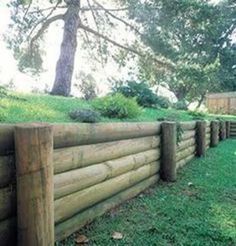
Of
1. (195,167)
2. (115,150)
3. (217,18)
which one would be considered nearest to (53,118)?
(115,150)

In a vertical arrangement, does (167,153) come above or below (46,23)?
below

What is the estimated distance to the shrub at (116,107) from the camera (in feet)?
19.4

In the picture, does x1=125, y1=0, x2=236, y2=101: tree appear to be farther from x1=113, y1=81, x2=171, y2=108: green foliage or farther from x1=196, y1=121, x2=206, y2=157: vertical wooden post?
x1=196, y1=121, x2=206, y2=157: vertical wooden post

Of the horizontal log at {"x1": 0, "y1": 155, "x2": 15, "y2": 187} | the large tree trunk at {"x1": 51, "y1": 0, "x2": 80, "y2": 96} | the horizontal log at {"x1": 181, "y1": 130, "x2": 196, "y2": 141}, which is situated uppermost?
the large tree trunk at {"x1": 51, "y1": 0, "x2": 80, "y2": 96}

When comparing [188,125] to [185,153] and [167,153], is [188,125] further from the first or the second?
[167,153]

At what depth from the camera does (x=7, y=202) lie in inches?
105

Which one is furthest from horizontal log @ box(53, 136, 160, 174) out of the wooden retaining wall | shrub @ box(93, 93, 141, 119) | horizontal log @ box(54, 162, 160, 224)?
the wooden retaining wall

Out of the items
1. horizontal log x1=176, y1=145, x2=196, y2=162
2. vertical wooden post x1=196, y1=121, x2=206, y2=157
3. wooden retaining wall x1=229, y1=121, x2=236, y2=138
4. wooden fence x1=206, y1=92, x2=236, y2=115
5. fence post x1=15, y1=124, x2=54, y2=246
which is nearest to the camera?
fence post x1=15, y1=124, x2=54, y2=246

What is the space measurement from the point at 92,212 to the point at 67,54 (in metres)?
8.85

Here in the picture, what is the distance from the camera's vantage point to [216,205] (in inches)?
184

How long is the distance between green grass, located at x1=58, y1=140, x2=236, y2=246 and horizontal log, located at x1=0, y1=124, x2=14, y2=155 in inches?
40.7

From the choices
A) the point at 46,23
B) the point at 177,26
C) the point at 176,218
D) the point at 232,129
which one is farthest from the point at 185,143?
the point at 232,129

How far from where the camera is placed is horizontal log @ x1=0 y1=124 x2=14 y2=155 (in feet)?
8.61

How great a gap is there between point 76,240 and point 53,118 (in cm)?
178
